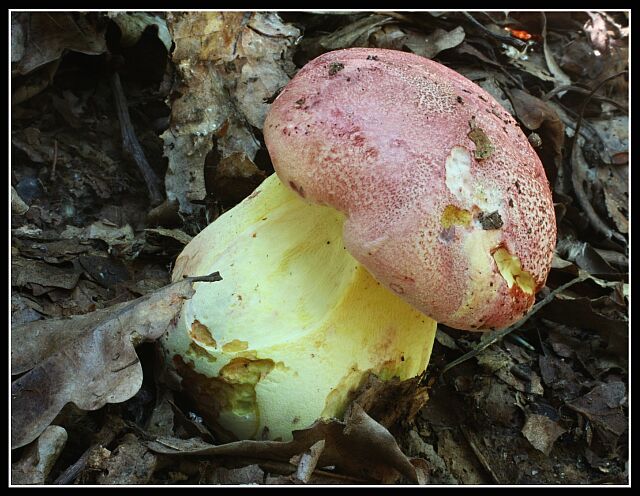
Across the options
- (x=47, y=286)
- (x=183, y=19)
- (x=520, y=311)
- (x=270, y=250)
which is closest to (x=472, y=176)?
(x=520, y=311)

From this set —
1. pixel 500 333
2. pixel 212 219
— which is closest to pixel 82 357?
pixel 212 219

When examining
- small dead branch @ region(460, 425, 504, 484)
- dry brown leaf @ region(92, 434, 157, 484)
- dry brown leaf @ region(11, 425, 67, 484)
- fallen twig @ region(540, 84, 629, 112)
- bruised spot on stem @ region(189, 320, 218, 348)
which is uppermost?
dry brown leaf @ region(11, 425, 67, 484)

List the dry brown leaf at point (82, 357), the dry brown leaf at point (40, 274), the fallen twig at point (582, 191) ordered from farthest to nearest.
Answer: the fallen twig at point (582, 191)
the dry brown leaf at point (40, 274)
the dry brown leaf at point (82, 357)

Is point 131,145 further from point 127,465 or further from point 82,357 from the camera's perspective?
point 127,465

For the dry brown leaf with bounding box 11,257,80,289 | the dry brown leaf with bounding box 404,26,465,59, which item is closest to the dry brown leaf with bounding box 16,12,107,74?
the dry brown leaf with bounding box 11,257,80,289

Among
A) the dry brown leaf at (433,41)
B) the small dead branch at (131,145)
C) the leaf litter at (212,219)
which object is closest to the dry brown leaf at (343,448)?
the leaf litter at (212,219)

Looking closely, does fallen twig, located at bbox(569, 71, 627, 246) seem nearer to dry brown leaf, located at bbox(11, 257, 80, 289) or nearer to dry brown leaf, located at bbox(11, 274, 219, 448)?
dry brown leaf, located at bbox(11, 274, 219, 448)

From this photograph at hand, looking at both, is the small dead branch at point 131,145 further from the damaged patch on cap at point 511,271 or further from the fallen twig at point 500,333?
the damaged patch on cap at point 511,271
